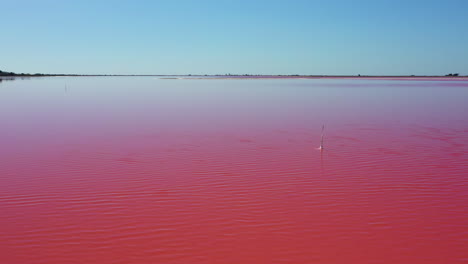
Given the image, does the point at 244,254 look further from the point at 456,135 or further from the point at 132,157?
the point at 456,135

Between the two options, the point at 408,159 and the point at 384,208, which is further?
the point at 408,159

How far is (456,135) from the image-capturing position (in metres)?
14.7

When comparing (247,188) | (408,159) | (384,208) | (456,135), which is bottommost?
(384,208)

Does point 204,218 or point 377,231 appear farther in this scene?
point 204,218

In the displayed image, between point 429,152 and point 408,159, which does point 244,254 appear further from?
point 429,152

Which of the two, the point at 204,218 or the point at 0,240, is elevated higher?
the point at 204,218

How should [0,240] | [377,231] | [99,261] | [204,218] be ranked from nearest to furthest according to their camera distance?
[99,261]
[0,240]
[377,231]
[204,218]

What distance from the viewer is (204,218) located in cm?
638

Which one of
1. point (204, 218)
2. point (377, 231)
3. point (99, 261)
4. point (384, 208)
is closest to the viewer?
point (99, 261)

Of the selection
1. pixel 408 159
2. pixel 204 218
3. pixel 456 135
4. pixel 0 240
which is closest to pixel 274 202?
pixel 204 218

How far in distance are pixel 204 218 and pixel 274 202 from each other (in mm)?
1540

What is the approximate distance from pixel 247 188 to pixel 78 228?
3.55m

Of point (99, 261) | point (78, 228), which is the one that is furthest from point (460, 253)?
point (78, 228)

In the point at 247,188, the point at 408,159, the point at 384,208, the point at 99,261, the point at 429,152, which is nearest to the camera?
the point at 99,261
